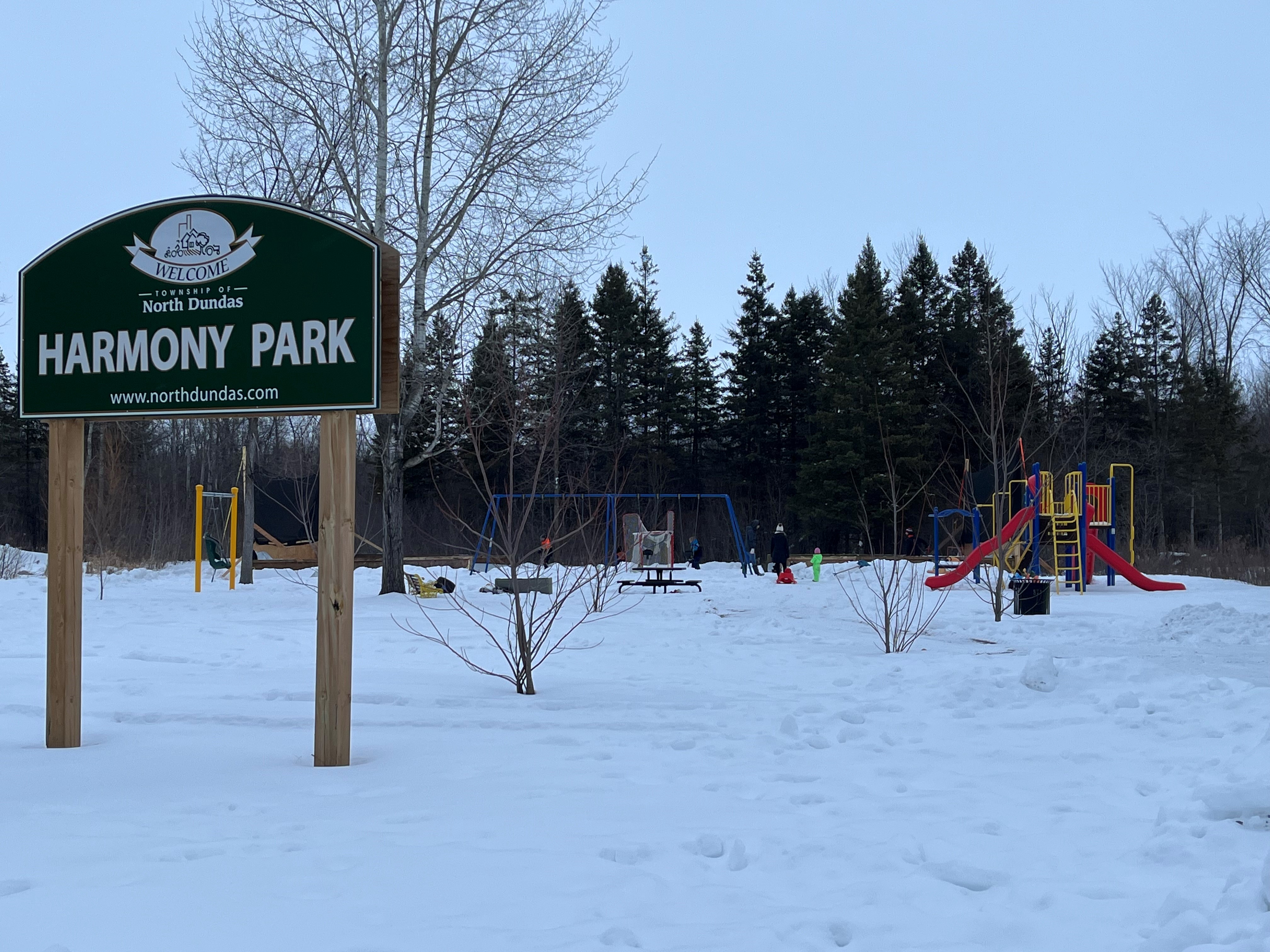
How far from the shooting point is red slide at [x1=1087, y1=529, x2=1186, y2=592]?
642 inches

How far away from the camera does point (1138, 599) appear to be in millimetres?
14766

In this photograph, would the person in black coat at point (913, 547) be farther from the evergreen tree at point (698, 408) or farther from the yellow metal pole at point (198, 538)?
the yellow metal pole at point (198, 538)

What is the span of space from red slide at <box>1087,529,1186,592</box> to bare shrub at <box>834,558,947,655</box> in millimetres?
2529

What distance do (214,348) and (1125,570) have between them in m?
15.7

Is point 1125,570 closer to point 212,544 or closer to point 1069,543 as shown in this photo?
point 1069,543

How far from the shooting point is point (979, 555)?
16.2m

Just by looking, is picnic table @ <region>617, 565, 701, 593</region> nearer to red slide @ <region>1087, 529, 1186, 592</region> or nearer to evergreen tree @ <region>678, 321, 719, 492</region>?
red slide @ <region>1087, 529, 1186, 592</region>

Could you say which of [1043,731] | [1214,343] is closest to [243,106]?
[1043,731]

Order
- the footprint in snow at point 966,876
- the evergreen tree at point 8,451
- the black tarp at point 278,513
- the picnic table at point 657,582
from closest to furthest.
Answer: the footprint in snow at point 966,876, the picnic table at point 657,582, the black tarp at point 278,513, the evergreen tree at point 8,451

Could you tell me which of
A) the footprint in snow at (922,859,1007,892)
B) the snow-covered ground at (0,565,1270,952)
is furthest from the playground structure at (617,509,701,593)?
the footprint in snow at (922,859,1007,892)

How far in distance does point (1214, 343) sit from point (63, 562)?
41166mm

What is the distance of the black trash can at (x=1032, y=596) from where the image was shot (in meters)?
12.3

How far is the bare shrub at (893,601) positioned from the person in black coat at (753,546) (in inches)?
75.5

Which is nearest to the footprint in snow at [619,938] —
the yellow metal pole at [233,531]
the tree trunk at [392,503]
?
the tree trunk at [392,503]
